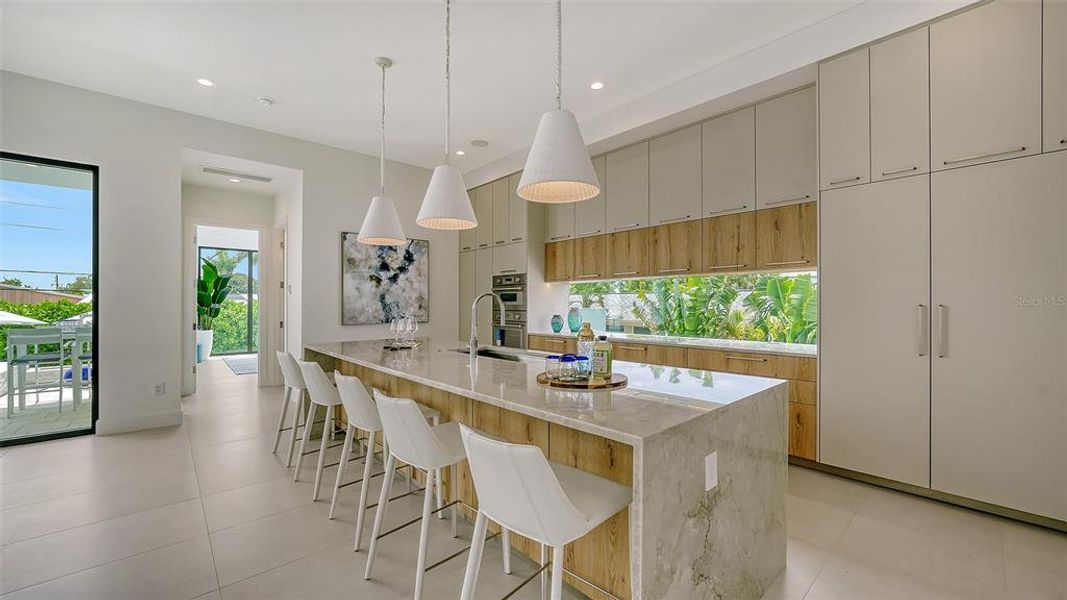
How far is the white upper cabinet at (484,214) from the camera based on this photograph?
231 inches

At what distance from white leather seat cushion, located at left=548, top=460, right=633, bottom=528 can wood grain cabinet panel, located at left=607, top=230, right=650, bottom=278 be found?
3027mm

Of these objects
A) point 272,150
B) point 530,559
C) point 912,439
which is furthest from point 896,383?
point 272,150

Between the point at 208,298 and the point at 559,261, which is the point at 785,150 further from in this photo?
the point at 208,298

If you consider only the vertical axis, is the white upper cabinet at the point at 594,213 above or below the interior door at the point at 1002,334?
above

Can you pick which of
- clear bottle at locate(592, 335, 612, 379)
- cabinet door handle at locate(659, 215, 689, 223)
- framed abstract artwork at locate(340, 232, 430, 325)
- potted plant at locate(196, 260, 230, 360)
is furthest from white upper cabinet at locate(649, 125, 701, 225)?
potted plant at locate(196, 260, 230, 360)

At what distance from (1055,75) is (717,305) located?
2.50m

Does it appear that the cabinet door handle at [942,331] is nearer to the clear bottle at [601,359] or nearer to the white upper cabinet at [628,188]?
the clear bottle at [601,359]

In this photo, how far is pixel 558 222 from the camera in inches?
208

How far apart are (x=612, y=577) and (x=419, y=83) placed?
377 centimetres

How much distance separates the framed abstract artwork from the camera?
5.32 m

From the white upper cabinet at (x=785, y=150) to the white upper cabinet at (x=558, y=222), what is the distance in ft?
6.70

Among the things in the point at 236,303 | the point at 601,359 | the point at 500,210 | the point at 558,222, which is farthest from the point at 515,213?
the point at 236,303

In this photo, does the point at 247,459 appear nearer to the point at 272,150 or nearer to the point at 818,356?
the point at 272,150

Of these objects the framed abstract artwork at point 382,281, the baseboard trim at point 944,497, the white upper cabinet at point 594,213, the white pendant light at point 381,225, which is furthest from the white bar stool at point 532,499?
the framed abstract artwork at point 382,281
